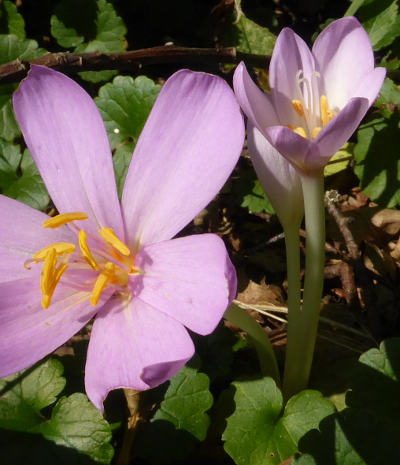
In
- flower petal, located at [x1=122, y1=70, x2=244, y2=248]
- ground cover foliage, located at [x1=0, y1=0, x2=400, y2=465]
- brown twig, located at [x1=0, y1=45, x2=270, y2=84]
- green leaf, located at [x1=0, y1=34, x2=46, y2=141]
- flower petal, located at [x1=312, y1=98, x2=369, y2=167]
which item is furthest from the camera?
green leaf, located at [x1=0, y1=34, x2=46, y2=141]

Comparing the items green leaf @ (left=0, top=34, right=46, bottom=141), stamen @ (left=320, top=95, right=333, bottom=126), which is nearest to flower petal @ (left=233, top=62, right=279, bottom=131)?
stamen @ (left=320, top=95, right=333, bottom=126)

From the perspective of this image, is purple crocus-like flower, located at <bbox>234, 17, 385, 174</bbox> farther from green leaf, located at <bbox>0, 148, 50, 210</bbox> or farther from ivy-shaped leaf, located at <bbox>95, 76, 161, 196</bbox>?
green leaf, located at <bbox>0, 148, 50, 210</bbox>

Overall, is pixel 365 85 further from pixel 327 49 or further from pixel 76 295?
pixel 76 295

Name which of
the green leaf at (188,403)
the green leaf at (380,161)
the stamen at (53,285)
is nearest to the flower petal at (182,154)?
the stamen at (53,285)

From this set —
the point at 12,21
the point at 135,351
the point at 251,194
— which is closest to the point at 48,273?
the point at 135,351

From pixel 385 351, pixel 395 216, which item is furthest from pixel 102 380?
pixel 395 216
